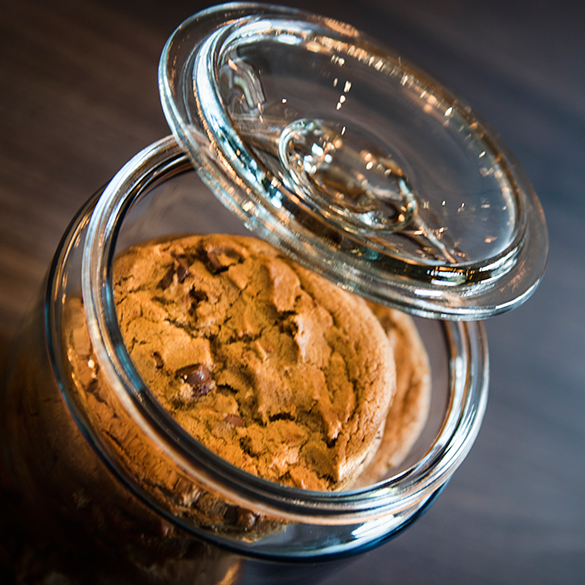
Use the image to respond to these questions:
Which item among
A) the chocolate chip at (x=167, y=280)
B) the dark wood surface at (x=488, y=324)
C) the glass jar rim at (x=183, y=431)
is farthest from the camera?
the dark wood surface at (x=488, y=324)

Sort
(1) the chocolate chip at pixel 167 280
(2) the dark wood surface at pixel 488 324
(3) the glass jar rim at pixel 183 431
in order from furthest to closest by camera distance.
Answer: (2) the dark wood surface at pixel 488 324 < (1) the chocolate chip at pixel 167 280 < (3) the glass jar rim at pixel 183 431

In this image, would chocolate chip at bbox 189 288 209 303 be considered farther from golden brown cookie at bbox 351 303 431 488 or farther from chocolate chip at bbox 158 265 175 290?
golden brown cookie at bbox 351 303 431 488

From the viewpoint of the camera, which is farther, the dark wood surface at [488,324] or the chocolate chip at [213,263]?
the dark wood surface at [488,324]

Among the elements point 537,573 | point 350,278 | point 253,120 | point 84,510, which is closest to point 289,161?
point 253,120

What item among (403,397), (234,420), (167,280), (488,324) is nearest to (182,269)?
(167,280)

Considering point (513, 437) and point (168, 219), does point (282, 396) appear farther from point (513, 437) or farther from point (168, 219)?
point (513, 437)

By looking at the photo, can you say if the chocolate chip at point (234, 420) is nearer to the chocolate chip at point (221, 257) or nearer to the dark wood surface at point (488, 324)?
the chocolate chip at point (221, 257)

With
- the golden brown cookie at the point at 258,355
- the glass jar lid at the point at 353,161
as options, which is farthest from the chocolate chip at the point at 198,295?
the glass jar lid at the point at 353,161
